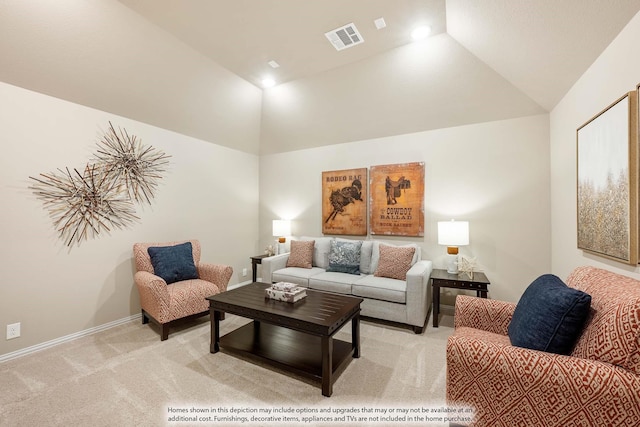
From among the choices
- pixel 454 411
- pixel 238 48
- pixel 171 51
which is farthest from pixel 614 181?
pixel 171 51

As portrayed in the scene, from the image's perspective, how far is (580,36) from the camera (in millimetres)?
1888

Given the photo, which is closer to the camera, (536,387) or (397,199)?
(536,387)

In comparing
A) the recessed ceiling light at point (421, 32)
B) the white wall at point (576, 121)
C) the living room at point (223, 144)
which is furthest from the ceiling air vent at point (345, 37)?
the white wall at point (576, 121)

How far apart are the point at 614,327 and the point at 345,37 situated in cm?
304

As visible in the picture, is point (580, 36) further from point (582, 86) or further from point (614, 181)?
point (614, 181)

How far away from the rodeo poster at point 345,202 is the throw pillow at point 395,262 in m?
0.77

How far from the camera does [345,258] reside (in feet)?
12.0

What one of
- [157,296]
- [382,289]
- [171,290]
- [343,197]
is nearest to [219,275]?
[171,290]

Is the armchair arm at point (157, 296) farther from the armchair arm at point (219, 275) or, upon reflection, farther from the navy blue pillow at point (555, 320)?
the navy blue pillow at point (555, 320)

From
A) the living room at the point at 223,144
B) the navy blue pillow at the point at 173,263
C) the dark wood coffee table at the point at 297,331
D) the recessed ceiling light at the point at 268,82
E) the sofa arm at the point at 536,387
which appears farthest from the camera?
the recessed ceiling light at the point at 268,82

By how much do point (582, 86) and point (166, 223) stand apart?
4772 mm

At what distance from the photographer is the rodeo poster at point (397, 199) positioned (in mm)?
3730

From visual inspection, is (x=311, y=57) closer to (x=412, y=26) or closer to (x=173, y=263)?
(x=412, y=26)

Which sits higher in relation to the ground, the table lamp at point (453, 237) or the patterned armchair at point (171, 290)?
the table lamp at point (453, 237)
